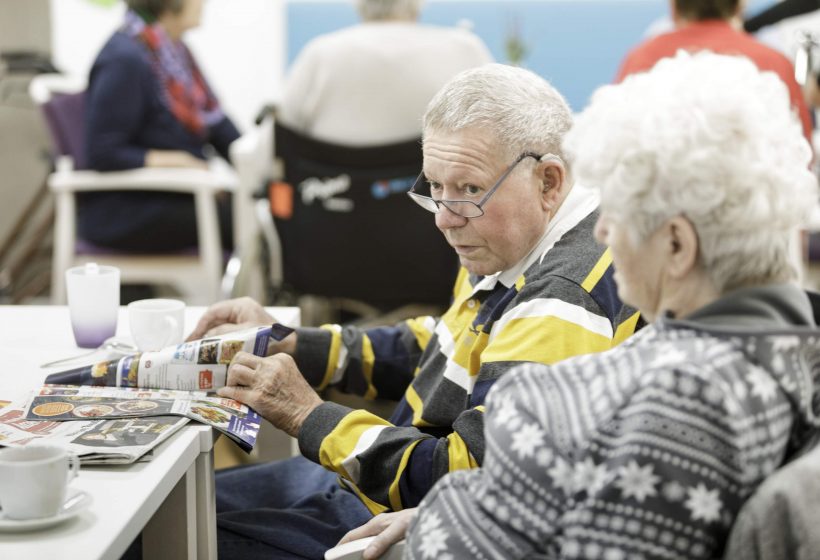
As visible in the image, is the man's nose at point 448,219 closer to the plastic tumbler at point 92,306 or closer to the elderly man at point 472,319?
the elderly man at point 472,319

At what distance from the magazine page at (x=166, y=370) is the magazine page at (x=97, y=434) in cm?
14

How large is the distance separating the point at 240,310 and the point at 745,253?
102 cm

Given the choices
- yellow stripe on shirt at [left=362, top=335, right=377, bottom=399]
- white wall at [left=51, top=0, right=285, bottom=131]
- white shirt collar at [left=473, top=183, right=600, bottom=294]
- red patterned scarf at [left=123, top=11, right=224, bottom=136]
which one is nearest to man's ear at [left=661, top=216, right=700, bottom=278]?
→ white shirt collar at [left=473, top=183, right=600, bottom=294]

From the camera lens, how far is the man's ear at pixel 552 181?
4.84 feet

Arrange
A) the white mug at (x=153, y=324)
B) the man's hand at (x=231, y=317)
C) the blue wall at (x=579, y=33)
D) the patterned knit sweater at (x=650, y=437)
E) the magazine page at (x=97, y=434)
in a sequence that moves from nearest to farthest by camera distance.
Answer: the patterned knit sweater at (x=650, y=437), the magazine page at (x=97, y=434), the white mug at (x=153, y=324), the man's hand at (x=231, y=317), the blue wall at (x=579, y=33)

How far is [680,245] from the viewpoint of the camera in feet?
3.24

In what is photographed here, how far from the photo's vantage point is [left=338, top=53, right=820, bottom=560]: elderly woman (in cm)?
89

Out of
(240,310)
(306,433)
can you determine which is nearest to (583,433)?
(306,433)

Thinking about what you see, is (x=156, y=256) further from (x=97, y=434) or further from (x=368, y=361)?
(x=97, y=434)

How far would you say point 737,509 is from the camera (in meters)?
0.90

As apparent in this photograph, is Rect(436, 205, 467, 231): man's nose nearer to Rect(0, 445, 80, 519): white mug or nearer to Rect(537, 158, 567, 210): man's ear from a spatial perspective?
Rect(537, 158, 567, 210): man's ear

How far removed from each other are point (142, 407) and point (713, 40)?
2197 millimetres

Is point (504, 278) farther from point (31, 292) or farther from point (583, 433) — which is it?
point (31, 292)

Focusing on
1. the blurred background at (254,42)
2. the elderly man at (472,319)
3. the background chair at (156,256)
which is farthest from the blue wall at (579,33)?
the elderly man at (472,319)
